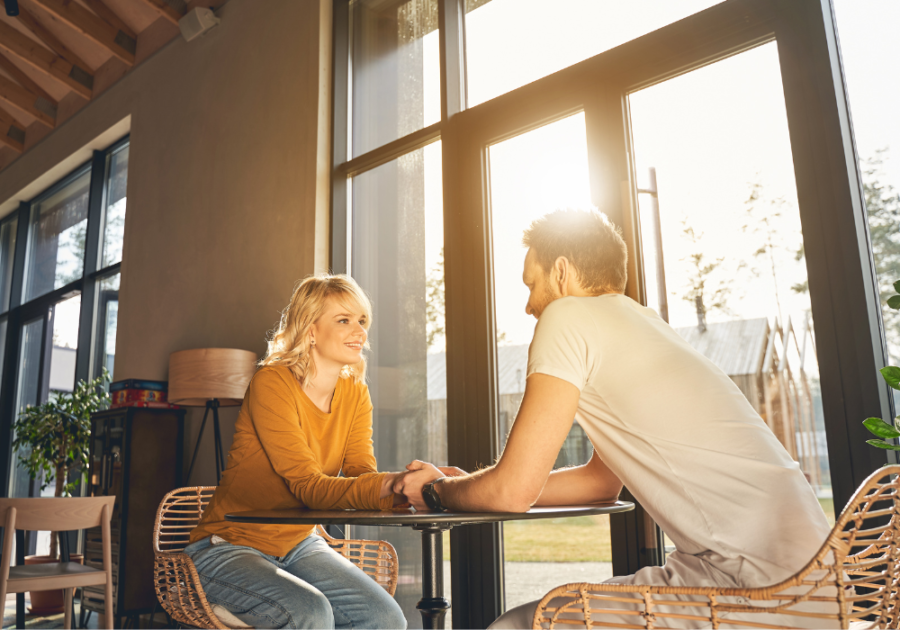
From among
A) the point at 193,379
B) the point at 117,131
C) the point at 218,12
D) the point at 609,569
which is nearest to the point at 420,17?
the point at 218,12

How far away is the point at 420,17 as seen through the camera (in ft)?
12.5

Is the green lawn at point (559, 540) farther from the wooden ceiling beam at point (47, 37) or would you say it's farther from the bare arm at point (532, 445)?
the wooden ceiling beam at point (47, 37)

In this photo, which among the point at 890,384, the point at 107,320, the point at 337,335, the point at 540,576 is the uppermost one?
the point at 107,320

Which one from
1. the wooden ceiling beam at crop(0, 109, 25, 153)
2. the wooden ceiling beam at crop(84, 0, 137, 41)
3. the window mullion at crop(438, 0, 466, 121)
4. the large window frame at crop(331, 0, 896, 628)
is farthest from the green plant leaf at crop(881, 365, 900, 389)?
the wooden ceiling beam at crop(0, 109, 25, 153)

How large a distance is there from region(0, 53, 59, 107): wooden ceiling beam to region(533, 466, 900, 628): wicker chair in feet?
24.9

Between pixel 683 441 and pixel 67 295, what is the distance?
6.78 m

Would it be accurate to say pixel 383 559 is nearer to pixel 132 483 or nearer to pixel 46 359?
pixel 132 483

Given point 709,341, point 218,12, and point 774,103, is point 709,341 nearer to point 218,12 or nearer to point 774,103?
point 774,103

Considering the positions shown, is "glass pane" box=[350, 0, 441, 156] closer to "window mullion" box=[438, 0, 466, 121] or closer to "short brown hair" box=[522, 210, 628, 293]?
"window mullion" box=[438, 0, 466, 121]

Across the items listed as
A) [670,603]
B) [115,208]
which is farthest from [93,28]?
[670,603]

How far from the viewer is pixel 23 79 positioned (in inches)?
267

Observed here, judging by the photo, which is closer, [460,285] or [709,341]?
[709,341]

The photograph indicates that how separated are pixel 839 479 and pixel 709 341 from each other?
62 cm

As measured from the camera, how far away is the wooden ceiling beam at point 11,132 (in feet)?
24.2
